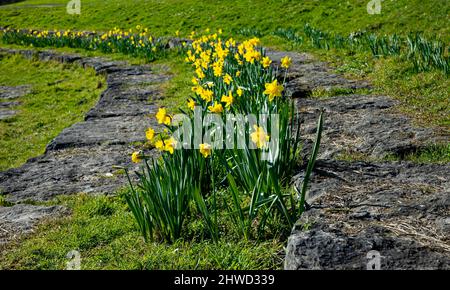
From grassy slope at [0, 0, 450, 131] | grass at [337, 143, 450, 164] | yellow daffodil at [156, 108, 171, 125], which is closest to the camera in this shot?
yellow daffodil at [156, 108, 171, 125]

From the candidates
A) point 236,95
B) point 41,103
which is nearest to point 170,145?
point 236,95

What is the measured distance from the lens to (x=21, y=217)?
130 inches

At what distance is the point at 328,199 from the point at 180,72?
22.9 feet

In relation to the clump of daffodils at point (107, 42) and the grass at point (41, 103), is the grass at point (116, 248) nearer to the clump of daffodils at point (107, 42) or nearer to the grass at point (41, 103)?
the grass at point (41, 103)

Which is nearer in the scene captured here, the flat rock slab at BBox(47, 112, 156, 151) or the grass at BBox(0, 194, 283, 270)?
the grass at BBox(0, 194, 283, 270)

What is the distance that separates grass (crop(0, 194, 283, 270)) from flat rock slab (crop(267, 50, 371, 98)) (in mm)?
2662

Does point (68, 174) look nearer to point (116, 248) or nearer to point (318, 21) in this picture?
point (116, 248)

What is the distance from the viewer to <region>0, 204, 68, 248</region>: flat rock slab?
3.05 meters

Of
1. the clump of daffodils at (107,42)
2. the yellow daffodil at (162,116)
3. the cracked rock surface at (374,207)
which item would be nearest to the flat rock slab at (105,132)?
the yellow daffodil at (162,116)

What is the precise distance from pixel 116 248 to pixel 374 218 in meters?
1.40

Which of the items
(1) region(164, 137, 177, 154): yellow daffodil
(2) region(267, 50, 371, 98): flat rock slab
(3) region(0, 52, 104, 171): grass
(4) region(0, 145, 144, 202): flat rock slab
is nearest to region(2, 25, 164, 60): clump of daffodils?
(3) region(0, 52, 104, 171): grass

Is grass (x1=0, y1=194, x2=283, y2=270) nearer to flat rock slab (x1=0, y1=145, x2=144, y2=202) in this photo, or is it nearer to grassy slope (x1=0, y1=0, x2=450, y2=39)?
flat rock slab (x1=0, y1=145, x2=144, y2=202)

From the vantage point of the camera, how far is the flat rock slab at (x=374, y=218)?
1979 millimetres

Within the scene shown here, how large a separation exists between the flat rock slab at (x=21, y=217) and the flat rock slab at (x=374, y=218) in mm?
1791
